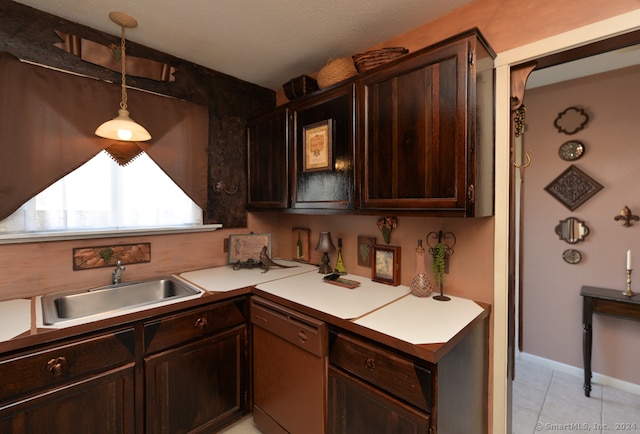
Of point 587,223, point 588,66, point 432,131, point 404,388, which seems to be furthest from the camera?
point 587,223

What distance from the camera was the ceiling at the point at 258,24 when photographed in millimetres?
1540

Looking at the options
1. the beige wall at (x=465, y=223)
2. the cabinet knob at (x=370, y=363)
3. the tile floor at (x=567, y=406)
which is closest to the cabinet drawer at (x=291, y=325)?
the cabinet knob at (x=370, y=363)

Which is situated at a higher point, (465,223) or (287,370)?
(465,223)

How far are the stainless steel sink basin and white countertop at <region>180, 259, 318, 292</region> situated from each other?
0.33ft

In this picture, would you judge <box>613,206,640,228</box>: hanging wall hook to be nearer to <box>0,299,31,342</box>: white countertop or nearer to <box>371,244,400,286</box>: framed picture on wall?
<box>371,244,400,286</box>: framed picture on wall

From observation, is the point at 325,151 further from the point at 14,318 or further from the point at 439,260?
the point at 14,318

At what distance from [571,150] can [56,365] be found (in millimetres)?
3592

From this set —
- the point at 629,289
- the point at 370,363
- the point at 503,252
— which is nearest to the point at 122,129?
the point at 370,363

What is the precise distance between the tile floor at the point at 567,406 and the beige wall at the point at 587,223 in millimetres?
176

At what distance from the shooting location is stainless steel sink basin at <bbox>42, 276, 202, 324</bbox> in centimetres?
158

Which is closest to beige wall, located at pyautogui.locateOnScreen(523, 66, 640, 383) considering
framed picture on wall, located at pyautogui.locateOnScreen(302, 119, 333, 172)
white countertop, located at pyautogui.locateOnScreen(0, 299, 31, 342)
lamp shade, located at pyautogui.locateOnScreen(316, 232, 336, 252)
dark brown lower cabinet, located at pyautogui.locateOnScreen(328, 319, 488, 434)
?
dark brown lower cabinet, located at pyautogui.locateOnScreen(328, 319, 488, 434)

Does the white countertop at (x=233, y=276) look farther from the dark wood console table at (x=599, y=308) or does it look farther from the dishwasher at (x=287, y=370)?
the dark wood console table at (x=599, y=308)

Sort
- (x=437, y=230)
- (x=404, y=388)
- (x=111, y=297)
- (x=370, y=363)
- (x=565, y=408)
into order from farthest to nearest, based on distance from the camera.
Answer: (x=565, y=408), (x=111, y=297), (x=437, y=230), (x=370, y=363), (x=404, y=388)

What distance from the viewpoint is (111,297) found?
5.90 feet
